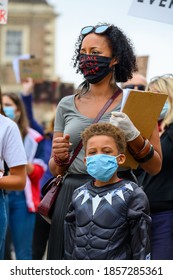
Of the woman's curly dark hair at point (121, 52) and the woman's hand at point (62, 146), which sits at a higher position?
the woman's curly dark hair at point (121, 52)

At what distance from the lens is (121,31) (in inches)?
216

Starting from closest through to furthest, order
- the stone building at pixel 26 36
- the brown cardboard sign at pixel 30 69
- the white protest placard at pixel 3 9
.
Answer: the white protest placard at pixel 3 9 < the brown cardboard sign at pixel 30 69 < the stone building at pixel 26 36

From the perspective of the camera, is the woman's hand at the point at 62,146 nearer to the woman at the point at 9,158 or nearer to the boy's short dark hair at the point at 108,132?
the boy's short dark hair at the point at 108,132

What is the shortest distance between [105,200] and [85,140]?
0.37 meters

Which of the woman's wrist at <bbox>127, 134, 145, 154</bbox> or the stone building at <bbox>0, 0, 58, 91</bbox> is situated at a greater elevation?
the woman's wrist at <bbox>127, 134, 145, 154</bbox>

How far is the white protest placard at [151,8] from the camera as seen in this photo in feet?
20.1

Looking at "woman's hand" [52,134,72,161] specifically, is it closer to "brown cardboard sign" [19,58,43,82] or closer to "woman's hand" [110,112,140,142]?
"woman's hand" [110,112,140,142]

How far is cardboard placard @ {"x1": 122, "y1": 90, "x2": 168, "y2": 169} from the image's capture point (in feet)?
17.0

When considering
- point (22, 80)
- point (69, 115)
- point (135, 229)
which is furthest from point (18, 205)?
point (135, 229)

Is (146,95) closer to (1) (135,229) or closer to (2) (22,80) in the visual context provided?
(1) (135,229)

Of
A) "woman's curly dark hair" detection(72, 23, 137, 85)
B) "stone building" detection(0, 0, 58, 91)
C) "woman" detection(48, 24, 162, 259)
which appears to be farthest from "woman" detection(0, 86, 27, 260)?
"stone building" detection(0, 0, 58, 91)

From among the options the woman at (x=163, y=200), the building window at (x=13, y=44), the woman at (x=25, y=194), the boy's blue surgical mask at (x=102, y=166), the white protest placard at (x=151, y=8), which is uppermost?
the white protest placard at (x=151, y=8)

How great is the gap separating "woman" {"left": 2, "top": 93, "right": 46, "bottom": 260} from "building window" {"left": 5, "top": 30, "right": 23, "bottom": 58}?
161 feet

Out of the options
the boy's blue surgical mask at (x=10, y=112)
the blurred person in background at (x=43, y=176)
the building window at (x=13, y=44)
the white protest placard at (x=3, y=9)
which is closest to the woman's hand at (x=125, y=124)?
the white protest placard at (x=3, y=9)
